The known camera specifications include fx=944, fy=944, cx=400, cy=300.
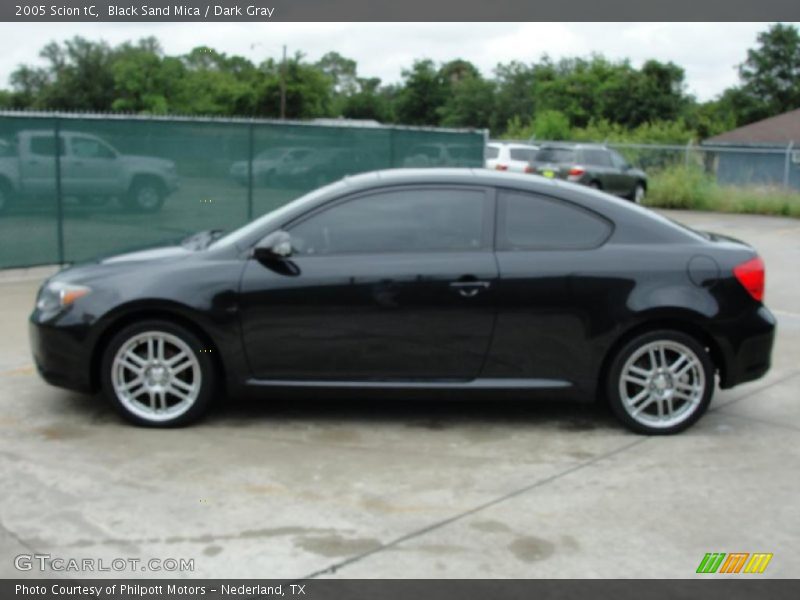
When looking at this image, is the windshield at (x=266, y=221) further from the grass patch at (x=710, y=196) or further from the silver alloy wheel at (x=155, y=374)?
the grass patch at (x=710, y=196)

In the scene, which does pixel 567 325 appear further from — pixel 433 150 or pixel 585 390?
pixel 433 150

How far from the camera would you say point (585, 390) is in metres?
5.62

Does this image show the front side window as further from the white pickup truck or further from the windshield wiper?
the windshield wiper

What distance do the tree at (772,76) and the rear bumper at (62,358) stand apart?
175 feet

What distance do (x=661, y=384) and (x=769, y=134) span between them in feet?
119

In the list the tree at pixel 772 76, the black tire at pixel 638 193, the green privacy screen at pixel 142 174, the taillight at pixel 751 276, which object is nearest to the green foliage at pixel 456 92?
the tree at pixel 772 76

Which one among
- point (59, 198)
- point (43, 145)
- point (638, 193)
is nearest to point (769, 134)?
point (638, 193)

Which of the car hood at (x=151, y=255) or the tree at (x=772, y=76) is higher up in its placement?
Result: the tree at (x=772, y=76)

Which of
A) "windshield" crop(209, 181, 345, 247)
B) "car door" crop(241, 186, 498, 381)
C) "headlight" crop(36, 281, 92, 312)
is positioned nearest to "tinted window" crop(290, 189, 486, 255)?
"car door" crop(241, 186, 498, 381)

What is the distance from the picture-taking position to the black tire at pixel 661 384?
18.3 ft

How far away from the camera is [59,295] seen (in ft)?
18.5

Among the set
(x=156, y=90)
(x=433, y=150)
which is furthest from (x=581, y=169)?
(x=156, y=90)

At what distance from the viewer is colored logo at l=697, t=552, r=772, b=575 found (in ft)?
12.9

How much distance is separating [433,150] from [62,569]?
12.0m
